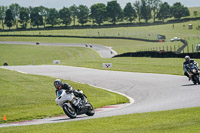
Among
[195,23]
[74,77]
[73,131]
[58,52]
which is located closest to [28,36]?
[58,52]

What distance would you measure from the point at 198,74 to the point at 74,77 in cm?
1431

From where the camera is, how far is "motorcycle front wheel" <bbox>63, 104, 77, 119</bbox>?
56.2 ft

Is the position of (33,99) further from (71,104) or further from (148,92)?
(148,92)

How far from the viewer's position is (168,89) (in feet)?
88.8

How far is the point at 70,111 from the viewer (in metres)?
17.4

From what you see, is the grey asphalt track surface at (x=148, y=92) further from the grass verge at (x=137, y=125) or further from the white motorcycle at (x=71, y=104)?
the grass verge at (x=137, y=125)

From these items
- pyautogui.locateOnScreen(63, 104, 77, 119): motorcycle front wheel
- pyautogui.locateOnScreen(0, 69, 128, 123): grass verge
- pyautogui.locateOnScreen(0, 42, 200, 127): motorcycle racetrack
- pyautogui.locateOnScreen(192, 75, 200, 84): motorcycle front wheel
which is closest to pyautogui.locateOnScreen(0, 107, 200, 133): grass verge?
pyautogui.locateOnScreen(63, 104, 77, 119): motorcycle front wheel

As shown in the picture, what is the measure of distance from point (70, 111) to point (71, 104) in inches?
10.4

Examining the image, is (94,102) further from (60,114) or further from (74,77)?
(74,77)

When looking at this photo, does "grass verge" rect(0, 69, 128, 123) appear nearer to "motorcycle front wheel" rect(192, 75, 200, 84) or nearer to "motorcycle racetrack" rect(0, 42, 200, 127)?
"motorcycle racetrack" rect(0, 42, 200, 127)

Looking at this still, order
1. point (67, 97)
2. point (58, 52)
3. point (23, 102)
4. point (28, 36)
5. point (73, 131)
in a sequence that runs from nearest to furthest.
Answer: point (73, 131) < point (67, 97) < point (23, 102) < point (58, 52) < point (28, 36)

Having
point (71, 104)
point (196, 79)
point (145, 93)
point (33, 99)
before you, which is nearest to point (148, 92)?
point (145, 93)

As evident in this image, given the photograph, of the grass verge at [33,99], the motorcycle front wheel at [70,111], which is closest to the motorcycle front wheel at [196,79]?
the grass verge at [33,99]

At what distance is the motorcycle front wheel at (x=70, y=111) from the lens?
17128 millimetres
